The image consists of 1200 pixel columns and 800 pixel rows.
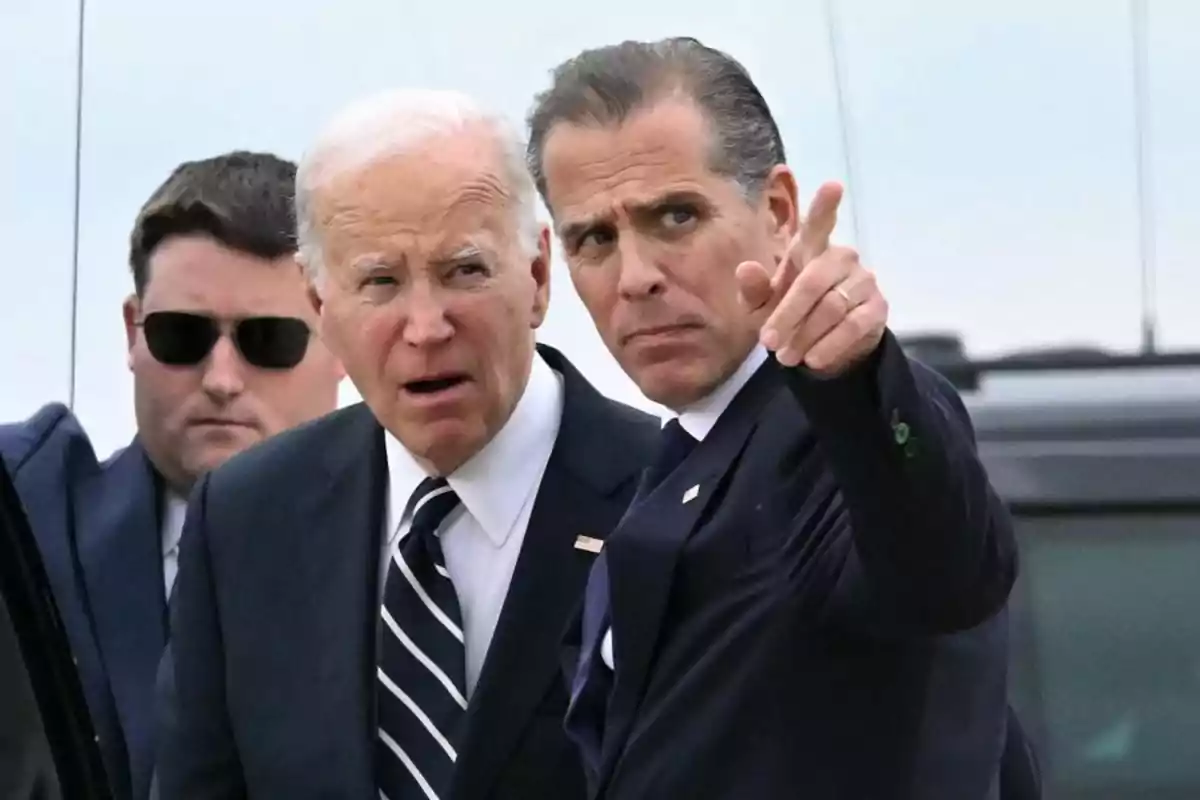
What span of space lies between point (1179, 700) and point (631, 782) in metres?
1.34

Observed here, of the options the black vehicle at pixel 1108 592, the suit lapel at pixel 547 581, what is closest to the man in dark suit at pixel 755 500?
Result: the suit lapel at pixel 547 581

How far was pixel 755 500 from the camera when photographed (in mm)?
1661

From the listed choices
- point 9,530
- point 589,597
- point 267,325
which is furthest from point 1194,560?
point 9,530

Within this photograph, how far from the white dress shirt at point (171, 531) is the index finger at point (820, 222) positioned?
1.39m

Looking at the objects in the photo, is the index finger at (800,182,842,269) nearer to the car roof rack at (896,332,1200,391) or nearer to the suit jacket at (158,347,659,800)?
the suit jacket at (158,347,659,800)

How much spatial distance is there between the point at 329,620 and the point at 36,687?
0.51 metres

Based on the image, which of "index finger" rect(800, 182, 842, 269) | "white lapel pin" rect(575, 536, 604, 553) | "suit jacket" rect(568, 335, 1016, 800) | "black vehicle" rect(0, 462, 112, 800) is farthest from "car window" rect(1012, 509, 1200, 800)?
"black vehicle" rect(0, 462, 112, 800)

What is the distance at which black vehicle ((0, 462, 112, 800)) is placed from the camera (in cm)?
155

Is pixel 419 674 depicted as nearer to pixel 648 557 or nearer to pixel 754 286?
pixel 648 557

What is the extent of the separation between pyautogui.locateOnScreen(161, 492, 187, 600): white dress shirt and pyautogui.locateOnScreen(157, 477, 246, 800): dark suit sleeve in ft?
1.30

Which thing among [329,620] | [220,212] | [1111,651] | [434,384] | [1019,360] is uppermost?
[220,212]

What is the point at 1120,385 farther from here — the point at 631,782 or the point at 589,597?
the point at 631,782

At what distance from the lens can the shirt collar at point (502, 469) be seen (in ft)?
6.92

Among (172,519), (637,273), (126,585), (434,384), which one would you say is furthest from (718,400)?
(172,519)
